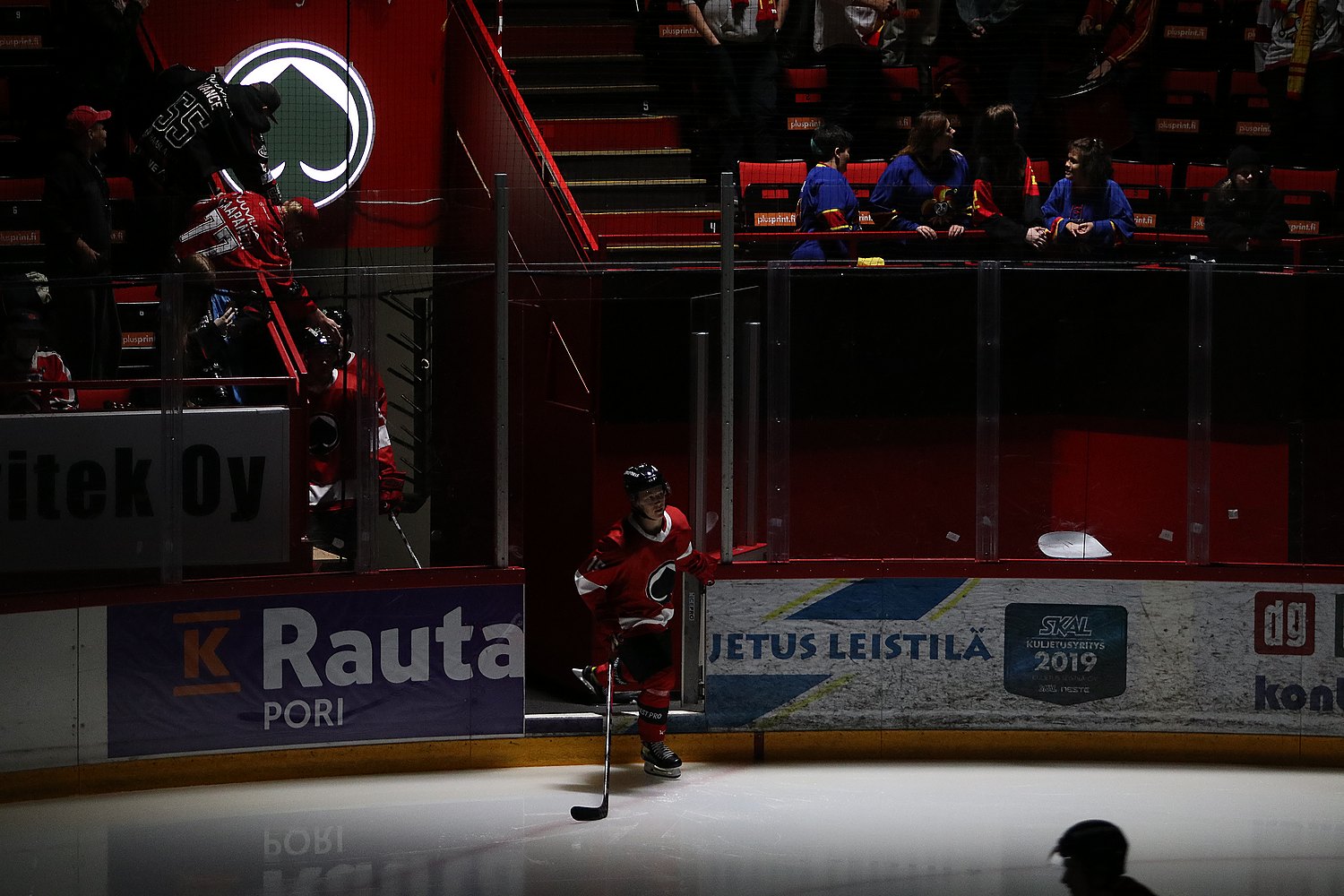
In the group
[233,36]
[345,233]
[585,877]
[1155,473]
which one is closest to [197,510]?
[345,233]

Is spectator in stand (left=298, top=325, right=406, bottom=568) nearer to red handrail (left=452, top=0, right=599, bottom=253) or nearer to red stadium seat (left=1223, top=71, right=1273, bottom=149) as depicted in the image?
red handrail (left=452, top=0, right=599, bottom=253)

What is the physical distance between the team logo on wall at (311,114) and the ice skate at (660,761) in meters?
3.20

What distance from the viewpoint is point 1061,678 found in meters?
6.94

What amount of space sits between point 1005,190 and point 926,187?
39 cm

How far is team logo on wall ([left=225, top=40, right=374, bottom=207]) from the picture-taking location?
790 cm

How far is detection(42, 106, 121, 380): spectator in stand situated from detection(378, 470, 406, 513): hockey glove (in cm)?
116

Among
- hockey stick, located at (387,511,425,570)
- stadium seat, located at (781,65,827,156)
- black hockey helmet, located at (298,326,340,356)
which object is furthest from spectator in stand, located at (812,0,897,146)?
hockey stick, located at (387,511,425,570)

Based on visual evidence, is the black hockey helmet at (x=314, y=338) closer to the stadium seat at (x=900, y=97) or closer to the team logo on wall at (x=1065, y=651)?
the team logo on wall at (x=1065, y=651)

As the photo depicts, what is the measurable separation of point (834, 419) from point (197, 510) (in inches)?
107

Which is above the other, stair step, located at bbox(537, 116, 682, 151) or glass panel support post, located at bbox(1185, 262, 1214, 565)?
stair step, located at bbox(537, 116, 682, 151)

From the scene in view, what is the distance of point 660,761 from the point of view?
21.3ft

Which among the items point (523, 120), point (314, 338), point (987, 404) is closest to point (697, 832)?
point (987, 404)

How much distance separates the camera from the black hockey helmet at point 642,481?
640 cm

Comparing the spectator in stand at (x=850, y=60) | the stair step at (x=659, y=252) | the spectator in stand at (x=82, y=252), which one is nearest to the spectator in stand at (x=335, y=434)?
the spectator in stand at (x=82, y=252)
